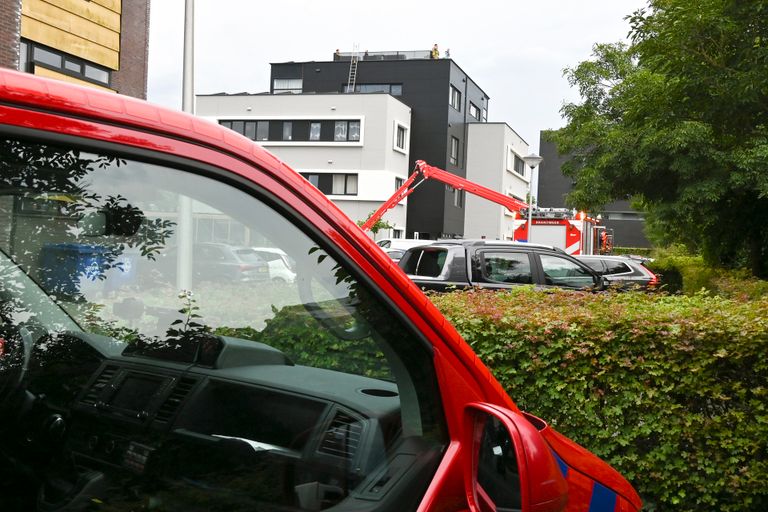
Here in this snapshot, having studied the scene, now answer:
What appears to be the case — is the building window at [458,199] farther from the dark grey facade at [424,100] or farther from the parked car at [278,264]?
the parked car at [278,264]

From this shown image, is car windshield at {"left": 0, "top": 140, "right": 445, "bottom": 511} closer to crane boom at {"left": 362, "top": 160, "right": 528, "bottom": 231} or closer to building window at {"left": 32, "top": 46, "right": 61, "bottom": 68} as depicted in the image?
building window at {"left": 32, "top": 46, "right": 61, "bottom": 68}

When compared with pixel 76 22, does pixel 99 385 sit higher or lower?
lower

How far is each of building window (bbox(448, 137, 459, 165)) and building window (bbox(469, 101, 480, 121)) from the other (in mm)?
4282

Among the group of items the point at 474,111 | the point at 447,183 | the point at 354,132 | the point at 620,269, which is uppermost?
the point at 474,111

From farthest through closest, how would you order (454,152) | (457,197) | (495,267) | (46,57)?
(457,197), (454,152), (46,57), (495,267)

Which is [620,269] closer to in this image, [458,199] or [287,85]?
[458,199]

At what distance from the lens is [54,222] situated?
→ 1.13 m

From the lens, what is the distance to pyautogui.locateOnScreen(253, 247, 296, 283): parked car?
1.27m

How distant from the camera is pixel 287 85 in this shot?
4959 cm

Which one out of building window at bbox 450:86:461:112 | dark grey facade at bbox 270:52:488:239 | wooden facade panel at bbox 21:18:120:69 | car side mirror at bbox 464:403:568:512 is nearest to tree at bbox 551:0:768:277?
car side mirror at bbox 464:403:568:512

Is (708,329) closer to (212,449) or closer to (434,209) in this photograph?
(212,449)

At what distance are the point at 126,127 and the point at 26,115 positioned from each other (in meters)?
0.15

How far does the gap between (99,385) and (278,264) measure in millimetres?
365

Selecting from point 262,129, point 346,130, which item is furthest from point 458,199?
point 262,129
